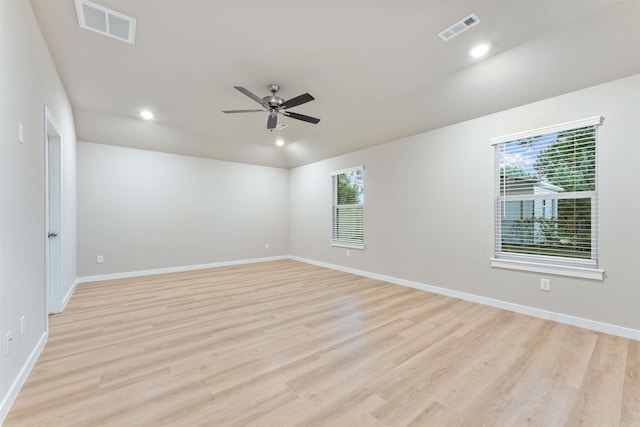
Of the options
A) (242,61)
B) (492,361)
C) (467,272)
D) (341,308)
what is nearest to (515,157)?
(467,272)

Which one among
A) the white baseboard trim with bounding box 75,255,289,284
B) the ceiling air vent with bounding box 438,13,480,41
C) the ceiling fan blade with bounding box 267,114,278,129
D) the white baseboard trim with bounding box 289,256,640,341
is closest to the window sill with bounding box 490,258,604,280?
the white baseboard trim with bounding box 289,256,640,341

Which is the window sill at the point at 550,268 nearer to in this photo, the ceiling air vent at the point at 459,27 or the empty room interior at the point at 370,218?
the empty room interior at the point at 370,218

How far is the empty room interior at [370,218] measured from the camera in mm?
1853

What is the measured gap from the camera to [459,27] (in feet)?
7.96

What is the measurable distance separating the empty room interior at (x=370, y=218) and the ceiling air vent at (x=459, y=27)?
0.08 feet

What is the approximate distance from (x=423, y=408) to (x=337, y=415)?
56 centimetres

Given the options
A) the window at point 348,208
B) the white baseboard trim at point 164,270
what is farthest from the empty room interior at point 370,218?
the window at point 348,208

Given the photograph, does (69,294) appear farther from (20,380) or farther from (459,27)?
(459,27)

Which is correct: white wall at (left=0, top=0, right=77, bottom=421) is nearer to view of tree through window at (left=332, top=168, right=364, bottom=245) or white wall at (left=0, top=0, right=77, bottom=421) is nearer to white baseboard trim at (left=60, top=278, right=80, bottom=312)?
white baseboard trim at (left=60, top=278, right=80, bottom=312)

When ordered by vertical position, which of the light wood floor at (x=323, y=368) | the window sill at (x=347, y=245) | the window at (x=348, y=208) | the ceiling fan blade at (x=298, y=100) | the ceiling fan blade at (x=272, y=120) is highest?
the ceiling fan blade at (x=298, y=100)

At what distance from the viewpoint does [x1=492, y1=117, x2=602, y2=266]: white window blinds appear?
119 inches

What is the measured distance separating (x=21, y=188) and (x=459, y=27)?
3.76 m

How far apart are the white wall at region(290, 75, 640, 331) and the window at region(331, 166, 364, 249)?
0.17 meters

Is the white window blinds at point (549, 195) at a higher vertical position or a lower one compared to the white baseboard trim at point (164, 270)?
higher
